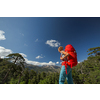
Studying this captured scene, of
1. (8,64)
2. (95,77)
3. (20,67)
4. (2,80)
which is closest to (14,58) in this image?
(8,64)

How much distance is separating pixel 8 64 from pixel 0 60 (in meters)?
1.56

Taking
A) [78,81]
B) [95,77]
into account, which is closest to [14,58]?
[95,77]

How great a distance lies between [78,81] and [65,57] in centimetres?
1223

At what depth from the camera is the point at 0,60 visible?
18.3 ft

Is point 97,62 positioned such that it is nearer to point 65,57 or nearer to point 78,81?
point 78,81

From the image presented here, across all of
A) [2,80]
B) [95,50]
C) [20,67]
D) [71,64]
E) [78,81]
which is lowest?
[78,81]

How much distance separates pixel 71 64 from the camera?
45.1 inches

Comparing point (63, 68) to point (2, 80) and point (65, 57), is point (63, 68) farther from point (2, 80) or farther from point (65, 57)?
point (2, 80)

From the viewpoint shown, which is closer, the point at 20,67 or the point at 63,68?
the point at 63,68

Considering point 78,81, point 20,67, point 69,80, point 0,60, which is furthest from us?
point 78,81

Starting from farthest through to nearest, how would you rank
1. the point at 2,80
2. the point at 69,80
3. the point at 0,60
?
the point at 0,60
the point at 2,80
the point at 69,80

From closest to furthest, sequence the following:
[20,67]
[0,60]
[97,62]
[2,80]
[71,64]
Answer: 1. [71,64]
2. [2,80]
3. [0,60]
4. [20,67]
5. [97,62]

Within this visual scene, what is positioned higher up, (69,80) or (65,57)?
(65,57)

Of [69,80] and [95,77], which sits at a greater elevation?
[69,80]
